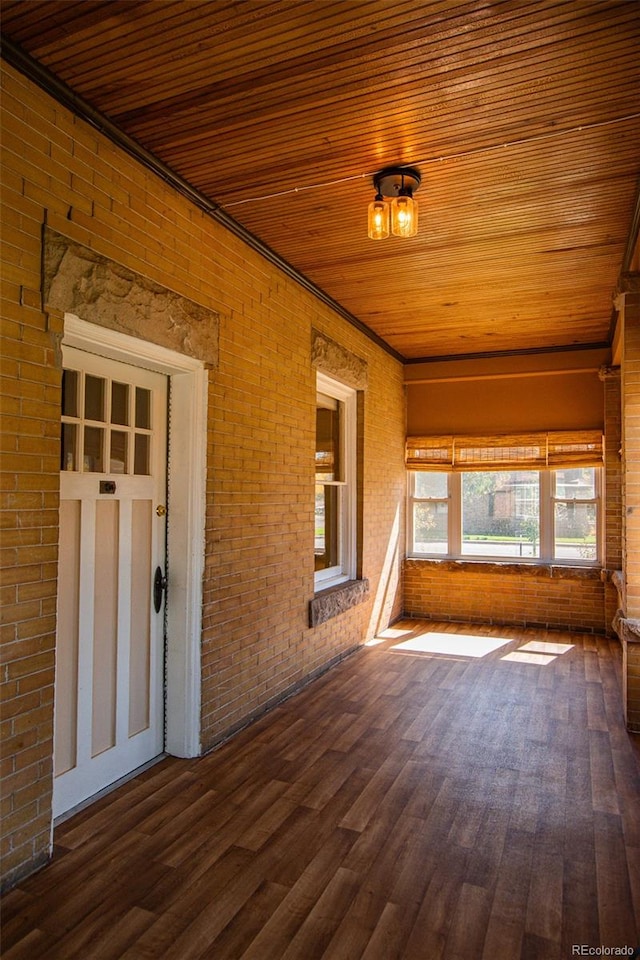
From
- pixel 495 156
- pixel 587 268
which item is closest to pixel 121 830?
pixel 495 156

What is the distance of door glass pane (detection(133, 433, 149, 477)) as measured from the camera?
310 centimetres

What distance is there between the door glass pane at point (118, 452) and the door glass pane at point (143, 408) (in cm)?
15

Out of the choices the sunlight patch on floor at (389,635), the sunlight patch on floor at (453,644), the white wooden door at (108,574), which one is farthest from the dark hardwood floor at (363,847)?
the sunlight patch on floor at (389,635)

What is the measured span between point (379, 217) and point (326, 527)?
297cm

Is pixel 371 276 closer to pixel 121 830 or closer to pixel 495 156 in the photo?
pixel 495 156

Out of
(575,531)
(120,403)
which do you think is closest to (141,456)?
(120,403)

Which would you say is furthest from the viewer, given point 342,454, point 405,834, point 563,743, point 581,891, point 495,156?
point 342,454

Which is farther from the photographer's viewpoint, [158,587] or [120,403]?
[158,587]

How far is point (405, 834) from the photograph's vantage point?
257 centimetres

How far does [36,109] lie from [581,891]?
364 centimetres

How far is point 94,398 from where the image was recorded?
111 inches

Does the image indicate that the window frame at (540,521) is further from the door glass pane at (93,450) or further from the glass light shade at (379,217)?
the door glass pane at (93,450)

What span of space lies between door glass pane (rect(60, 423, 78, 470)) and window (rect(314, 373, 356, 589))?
8.85ft
